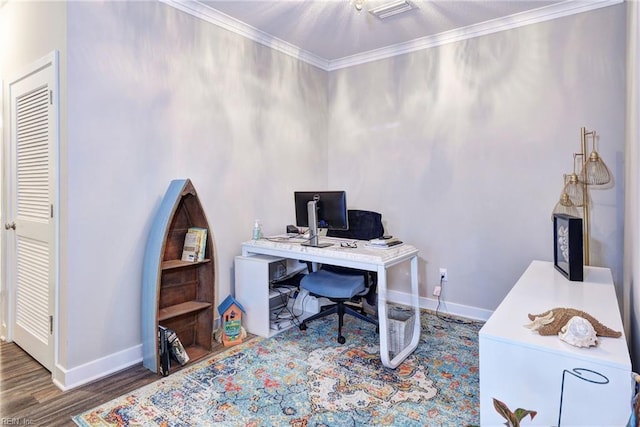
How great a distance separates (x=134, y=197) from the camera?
2508mm

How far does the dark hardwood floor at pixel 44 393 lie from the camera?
1.94 m

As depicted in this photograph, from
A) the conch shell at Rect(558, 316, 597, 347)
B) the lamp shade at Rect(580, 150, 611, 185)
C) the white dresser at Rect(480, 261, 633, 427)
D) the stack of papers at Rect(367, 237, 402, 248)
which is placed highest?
the lamp shade at Rect(580, 150, 611, 185)

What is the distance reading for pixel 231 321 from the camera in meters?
2.89

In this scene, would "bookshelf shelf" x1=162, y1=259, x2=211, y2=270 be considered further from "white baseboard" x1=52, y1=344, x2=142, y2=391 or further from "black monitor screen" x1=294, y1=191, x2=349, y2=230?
"black monitor screen" x1=294, y1=191, x2=349, y2=230

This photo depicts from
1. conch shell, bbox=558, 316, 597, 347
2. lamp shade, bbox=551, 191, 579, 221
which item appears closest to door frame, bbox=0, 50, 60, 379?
conch shell, bbox=558, 316, 597, 347

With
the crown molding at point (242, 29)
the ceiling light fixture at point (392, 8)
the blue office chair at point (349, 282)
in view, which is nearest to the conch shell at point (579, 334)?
the blue office chair at point (349, 282)

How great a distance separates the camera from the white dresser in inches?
46.0

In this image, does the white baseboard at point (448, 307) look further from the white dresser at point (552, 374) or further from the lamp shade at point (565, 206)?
the white dresser at point (552, 374)

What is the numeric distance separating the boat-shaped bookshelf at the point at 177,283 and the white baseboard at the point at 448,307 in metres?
1.99

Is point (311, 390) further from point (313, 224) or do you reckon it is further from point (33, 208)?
point (33, 208)

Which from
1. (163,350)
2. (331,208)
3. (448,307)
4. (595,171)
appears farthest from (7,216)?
(595,171)

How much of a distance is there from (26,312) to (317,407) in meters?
2.25

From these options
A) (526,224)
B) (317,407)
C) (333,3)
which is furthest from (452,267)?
(333,3)

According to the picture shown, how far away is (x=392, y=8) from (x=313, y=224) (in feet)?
6.00
